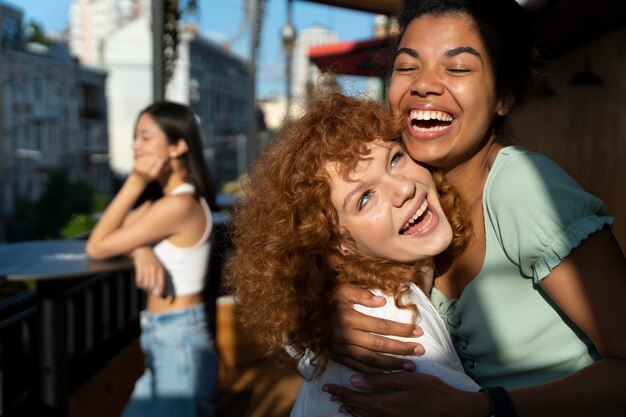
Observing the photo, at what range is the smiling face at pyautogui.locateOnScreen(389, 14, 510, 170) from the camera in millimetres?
1395

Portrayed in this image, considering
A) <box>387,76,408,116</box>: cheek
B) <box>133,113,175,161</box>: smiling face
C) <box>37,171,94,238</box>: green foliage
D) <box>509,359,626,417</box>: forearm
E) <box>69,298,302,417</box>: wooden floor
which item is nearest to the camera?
<box>509,359,626,417</box>: forearm

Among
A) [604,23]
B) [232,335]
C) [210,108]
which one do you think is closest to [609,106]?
[604,23]

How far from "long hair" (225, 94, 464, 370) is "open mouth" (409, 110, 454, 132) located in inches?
1.8

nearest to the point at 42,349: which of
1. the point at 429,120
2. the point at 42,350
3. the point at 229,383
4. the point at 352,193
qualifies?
the point at 42,350

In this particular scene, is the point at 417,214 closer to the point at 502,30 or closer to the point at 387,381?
the point at 387,381

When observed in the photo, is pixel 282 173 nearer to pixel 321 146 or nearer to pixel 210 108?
pixel 321 146

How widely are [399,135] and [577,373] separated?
0.66m

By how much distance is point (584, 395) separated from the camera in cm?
113

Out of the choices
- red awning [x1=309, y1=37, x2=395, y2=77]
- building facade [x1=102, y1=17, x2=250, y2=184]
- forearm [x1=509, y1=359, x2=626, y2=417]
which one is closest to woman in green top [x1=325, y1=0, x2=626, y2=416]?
forearm [x1=509, y1=359, x2=626, y2=417]

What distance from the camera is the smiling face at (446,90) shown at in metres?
1.39

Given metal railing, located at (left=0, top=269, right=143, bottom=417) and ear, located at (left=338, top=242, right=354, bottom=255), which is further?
metal railing, located at (left=0, top=269, right=143, bottom=417)

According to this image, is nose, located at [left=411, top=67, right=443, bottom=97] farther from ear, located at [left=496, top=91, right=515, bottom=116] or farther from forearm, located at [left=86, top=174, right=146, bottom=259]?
forearm, located at [left=86, top=174, right=146, bottom=259]

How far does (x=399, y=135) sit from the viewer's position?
1504mm

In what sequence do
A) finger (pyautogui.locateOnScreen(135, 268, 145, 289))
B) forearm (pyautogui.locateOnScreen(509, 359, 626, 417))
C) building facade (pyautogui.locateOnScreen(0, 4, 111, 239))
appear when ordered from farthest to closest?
building facade (pyautogui.locateOnScreen(0, 4, 111, 239)) < finger (pyautogui.locateOnScreen(135, 268, 145, 289)) < forearm (pyautogui.locateOnScreen(509, 359, 626, 417))
